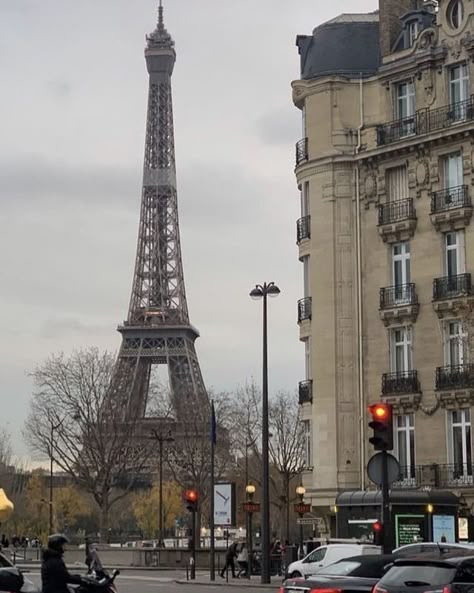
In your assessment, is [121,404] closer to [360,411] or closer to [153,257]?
[360,411]

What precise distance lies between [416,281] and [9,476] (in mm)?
91943

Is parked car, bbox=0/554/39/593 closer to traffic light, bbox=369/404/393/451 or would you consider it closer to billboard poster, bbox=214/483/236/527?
traffic light, bbox=369/404/393/451

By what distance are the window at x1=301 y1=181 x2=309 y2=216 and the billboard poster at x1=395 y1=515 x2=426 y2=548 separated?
1667 cm

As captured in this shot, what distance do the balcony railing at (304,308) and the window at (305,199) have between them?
12.5ft

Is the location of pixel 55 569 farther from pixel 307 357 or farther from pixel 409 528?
pixel 307 357

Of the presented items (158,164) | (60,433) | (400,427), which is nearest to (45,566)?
(400,427)

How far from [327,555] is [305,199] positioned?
25.4m

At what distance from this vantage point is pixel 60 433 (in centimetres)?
8706

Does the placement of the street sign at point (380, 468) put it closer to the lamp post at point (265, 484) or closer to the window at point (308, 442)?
the lamp post at point (265, 484)

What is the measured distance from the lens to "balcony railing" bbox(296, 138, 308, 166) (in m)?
60.8

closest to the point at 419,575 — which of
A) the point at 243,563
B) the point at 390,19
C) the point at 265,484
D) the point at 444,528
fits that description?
the point at 265,484

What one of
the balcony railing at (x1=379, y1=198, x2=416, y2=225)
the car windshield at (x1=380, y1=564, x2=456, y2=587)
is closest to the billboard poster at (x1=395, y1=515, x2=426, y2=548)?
the balcony railing at (x1=379, y1=198, x2=416, y2=225)

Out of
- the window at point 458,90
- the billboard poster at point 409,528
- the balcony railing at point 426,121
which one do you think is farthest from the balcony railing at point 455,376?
the window at point 458,90

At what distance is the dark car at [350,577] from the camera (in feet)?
76.5
